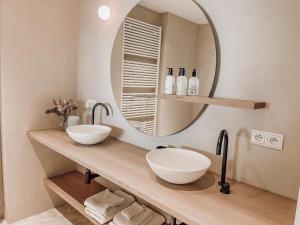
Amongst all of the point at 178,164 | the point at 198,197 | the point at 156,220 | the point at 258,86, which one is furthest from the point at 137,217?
the point at 258,86

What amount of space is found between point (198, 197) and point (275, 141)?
1.67 ft

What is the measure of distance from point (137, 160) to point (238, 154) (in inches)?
26.6

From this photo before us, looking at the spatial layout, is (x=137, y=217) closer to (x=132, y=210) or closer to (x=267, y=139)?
(x=132, y=210)

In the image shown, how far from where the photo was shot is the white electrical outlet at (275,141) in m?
1.24

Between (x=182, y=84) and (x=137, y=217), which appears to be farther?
(x=137, y=217)

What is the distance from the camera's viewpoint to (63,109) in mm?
2350

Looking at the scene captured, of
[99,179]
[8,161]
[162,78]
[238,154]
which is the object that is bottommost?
[99,179]

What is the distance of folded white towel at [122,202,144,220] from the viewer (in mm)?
1754

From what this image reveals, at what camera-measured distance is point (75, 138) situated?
1.92 m

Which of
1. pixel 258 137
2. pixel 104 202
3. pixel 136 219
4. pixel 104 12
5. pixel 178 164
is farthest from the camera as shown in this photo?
pixel 104 12

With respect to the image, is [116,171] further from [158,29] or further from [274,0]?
[274,0]

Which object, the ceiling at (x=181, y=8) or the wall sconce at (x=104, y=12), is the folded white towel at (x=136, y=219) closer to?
the ceiling at (x=181, y=8)

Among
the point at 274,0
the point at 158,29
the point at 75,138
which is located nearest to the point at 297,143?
the point at 274,0

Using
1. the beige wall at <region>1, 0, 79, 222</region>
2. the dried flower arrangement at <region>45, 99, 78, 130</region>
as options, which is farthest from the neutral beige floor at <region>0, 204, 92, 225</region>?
the dried flower arrangement at <region>45, 99, 78, 130</region>
